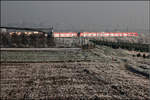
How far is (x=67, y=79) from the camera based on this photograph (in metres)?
4.89

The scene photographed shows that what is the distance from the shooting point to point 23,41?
39.4 ft

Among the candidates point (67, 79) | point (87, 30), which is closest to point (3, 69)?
point (67, 79)

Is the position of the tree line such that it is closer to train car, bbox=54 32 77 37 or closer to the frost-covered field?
train car, bbox=54 32 77 37

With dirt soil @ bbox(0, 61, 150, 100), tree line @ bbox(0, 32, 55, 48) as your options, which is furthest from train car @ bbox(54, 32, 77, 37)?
dirt soil @ bbox(0, 61, 150, 100)

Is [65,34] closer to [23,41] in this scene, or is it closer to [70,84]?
[23,41]

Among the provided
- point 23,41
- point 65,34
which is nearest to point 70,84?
point 23,41

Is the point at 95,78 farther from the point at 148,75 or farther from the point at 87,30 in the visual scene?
the point at 87,30

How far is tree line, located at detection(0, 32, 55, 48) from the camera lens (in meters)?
11.8

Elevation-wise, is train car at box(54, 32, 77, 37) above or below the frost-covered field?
above

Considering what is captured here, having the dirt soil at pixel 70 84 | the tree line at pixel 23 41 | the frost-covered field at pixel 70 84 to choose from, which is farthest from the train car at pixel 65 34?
the dirt soil at pixel 70 84

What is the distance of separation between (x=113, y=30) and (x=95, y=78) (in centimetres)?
1672

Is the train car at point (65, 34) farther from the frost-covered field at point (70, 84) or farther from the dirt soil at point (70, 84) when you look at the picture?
the dirt soil at point (70, 84)

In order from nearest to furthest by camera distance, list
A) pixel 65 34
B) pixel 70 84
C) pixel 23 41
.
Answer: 1. pixel 70 84
2. pixel 23 41
3. pixel 65 34

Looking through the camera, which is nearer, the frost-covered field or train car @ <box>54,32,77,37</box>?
the frost-covered field
